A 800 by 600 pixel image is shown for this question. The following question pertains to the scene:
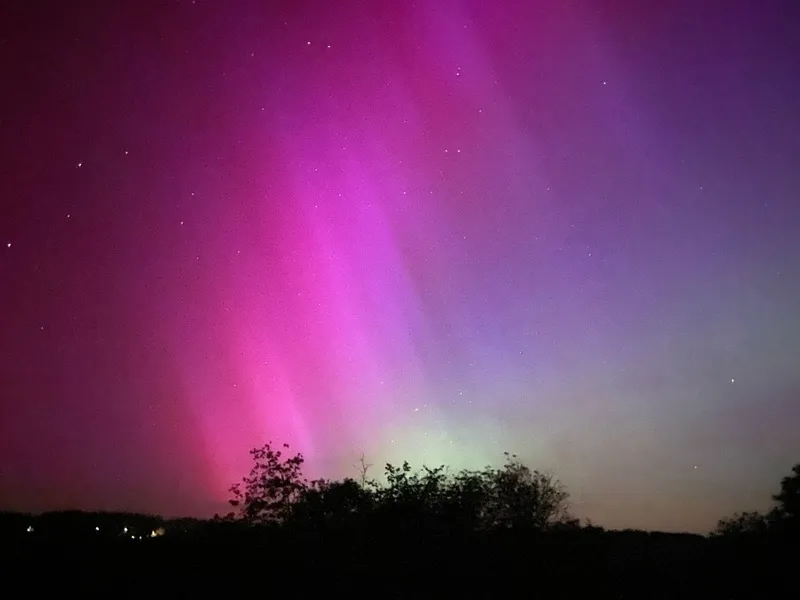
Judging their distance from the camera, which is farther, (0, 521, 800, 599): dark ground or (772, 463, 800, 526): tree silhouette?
(772, 463, 800, 526): tree silhouette

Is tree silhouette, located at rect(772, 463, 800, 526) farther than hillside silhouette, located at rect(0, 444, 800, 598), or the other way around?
tree silhouette, located at rect(772, 463, 800, 526)

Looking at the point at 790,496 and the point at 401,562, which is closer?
the point at 401,562

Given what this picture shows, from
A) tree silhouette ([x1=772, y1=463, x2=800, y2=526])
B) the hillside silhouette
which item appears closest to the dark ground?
the hillside silhouette

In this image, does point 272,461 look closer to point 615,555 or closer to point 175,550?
point 175,550

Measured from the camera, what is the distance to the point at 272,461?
85.8 ft

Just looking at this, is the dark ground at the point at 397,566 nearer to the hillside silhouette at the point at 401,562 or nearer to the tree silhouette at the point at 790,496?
the hillside silhouette at the point at 401,562

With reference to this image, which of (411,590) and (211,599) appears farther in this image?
(411,590)

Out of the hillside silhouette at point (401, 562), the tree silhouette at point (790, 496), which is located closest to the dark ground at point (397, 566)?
the hillside silhouette at point (401, 562)

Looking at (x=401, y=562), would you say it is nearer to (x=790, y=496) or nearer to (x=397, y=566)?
(x=397, y=566)

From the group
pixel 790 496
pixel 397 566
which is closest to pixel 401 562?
pixel 397 566

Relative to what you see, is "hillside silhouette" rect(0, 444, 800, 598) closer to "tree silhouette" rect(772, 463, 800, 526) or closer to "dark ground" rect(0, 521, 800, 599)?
"dark ground" rect(0, 521, 800, 599)

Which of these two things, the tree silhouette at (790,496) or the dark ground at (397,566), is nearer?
the dark ground at (397,566)

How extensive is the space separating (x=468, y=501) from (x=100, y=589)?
1726cm

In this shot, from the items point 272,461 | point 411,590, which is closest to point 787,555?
point 411,590
